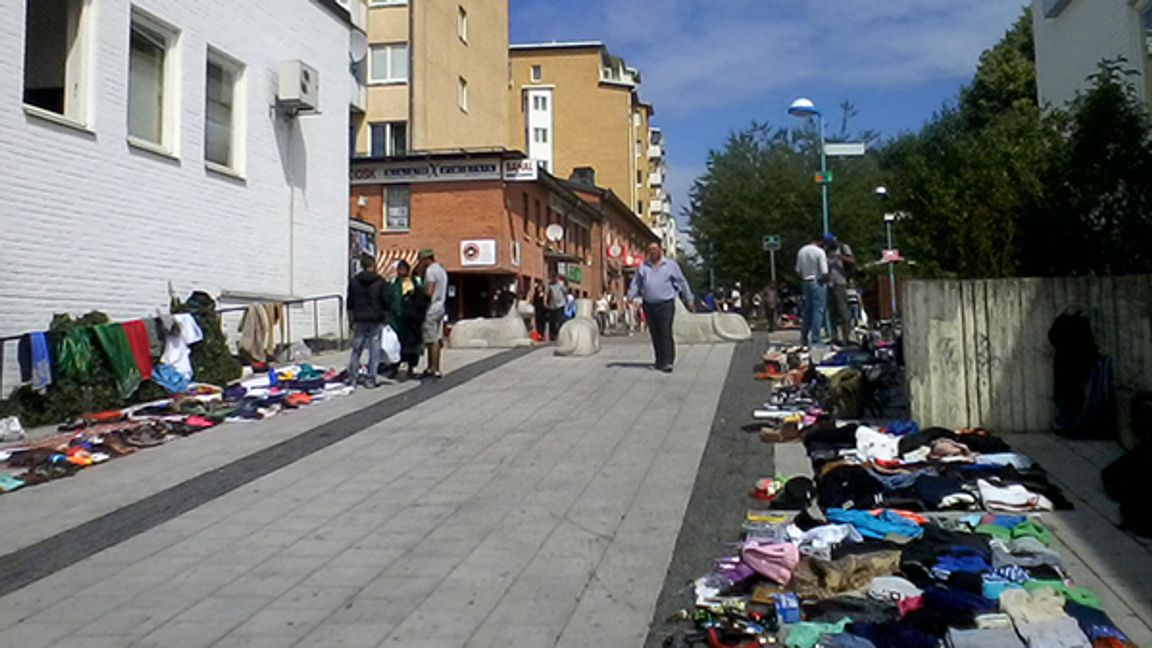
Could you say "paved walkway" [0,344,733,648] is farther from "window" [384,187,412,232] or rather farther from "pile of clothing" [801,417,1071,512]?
"window" [384,187,412,232]

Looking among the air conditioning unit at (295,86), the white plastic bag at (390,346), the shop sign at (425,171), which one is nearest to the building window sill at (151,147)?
the air conditioning unit at (295,86)

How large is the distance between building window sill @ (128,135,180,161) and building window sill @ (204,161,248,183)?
2.75 ft

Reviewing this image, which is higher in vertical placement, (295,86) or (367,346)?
(295,86)

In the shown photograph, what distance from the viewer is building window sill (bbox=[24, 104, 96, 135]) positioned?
1098 cm

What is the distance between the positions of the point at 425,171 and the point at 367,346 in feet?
64.7

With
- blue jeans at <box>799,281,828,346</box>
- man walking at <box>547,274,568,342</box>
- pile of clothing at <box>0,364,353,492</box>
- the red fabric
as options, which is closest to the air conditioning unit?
pile of clothing at <box>0,364,353,492</box>

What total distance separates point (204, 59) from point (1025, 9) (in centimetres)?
4203

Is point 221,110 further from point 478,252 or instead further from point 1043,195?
point 478,252

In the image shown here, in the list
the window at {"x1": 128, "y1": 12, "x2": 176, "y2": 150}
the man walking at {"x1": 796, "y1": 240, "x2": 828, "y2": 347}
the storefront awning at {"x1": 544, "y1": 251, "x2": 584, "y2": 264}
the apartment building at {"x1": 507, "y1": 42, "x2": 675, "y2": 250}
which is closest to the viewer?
the window at {"x1": 128, "y1": 12, "x2": 176, "y2": 150}

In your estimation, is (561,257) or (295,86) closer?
(295,86)

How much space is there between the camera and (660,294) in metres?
12.9

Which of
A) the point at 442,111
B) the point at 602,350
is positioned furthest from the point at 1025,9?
the point at 602,350

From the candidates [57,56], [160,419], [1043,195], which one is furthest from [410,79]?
[1043,195]

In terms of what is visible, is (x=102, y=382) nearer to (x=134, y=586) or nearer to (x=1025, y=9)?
(x=134, y=586)
